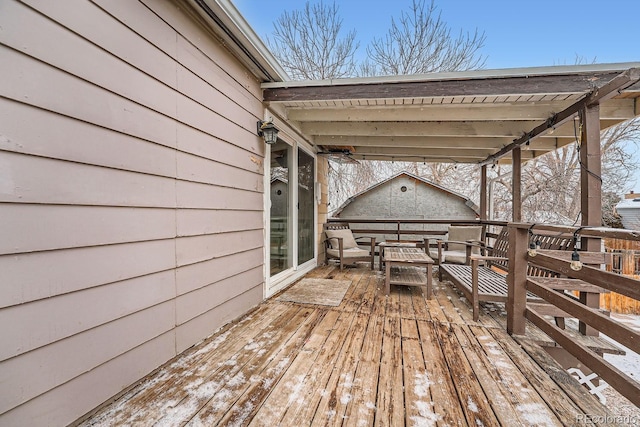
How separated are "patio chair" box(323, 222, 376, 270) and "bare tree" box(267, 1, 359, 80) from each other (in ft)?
17.1

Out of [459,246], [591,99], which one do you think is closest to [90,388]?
[591,99]

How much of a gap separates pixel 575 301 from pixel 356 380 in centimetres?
182

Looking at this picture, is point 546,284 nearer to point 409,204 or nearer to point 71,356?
point 71,356

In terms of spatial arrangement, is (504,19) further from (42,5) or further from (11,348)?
(11,348)

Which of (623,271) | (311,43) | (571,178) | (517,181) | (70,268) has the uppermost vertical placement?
(311,43)

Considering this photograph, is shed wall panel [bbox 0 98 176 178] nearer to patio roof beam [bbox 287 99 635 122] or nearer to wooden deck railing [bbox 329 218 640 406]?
patio roof beam [bbox 287 99 635 122]

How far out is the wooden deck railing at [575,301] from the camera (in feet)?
4.68

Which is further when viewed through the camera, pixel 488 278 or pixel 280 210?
pixel 280 210

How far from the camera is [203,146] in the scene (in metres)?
2.32

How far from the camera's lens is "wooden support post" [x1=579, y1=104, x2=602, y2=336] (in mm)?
2656

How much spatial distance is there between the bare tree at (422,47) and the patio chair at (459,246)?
5.76 m

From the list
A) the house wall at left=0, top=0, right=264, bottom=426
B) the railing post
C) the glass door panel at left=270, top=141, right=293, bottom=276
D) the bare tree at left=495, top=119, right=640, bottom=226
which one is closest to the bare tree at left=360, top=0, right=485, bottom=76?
the bare tree at left=495, top=119, right=640, bottom=226

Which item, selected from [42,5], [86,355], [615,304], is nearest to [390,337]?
[86,355]

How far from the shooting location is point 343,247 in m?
5.62
